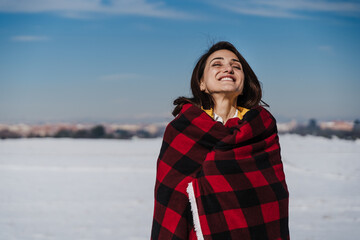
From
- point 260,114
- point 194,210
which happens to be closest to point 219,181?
point 194,210

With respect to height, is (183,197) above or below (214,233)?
above

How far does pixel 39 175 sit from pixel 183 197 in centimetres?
732

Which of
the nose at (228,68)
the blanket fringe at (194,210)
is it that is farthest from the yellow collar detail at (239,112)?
the blanket fringe at (194,210)

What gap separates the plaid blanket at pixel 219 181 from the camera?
6.43 feet

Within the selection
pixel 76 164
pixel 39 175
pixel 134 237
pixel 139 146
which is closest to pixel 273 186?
pixel 134 237

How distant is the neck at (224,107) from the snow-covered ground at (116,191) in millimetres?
2273

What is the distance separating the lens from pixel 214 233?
196cm

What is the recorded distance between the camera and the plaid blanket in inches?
77.2

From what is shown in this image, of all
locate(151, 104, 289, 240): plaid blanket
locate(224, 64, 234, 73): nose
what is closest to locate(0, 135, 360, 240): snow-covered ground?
locate(151, 104, 289, 240): plaid blanket

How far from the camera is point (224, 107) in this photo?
7.32 ft

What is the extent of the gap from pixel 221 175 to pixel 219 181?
0.03m

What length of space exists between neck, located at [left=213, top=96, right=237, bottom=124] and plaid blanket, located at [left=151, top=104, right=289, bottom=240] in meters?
0.11

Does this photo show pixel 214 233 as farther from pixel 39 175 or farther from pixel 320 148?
pixel 320 148

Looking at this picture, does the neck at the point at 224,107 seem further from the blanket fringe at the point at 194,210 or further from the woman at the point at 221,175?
the blanket fringe at the point at 194,210
